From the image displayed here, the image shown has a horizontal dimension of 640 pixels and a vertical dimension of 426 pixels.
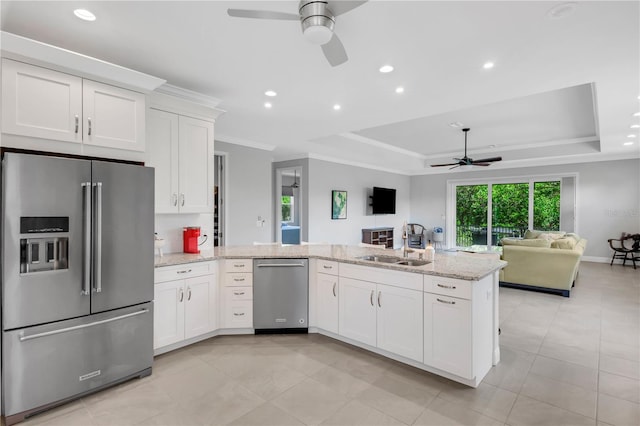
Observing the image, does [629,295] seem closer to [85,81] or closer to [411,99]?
[411,99]

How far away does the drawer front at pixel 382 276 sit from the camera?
2.67 metres

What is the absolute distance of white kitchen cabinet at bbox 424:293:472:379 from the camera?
2395mm

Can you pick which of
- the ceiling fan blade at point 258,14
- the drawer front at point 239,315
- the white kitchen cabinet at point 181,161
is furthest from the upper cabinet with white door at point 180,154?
the ceiling fan blade at point 258,14

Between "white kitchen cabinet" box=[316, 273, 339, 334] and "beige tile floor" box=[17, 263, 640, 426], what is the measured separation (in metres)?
0.17

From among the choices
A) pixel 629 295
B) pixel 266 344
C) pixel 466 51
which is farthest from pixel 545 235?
pixel 266 344

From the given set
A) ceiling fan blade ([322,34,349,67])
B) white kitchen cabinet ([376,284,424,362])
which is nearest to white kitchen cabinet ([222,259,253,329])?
white kitchen cabinet ([376,284,424,362])

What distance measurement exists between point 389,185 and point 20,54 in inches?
350

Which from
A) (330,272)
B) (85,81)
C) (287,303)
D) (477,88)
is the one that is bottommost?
(287,303)

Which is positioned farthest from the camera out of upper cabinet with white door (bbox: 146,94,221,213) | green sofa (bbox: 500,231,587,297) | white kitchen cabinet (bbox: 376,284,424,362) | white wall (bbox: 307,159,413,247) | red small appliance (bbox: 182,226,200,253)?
white wall (bbox: 307,159,413,247)

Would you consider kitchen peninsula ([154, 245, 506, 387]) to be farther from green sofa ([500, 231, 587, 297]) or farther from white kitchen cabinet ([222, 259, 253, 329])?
green sofa ([500, 231, 587, 297])

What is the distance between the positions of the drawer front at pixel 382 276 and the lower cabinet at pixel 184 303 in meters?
1.40

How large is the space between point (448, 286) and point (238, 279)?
2.11 metres

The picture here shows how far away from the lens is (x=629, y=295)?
193 inches

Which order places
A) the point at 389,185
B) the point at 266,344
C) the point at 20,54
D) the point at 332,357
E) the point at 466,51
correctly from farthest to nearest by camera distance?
the point at 389,185 → the point at 266,344 → the point at 332,357 → the point at 466,51 → the point at 20,54
